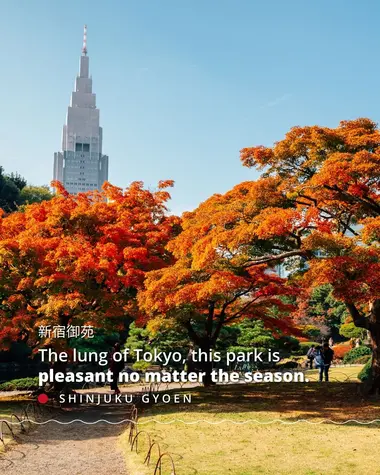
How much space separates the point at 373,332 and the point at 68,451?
10.2 metres

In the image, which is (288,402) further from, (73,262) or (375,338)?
(73,262)

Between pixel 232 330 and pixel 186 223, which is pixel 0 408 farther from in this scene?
pixel 232 330

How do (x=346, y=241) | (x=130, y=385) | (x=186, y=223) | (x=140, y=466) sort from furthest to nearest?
(x=130, y=385), (x=186, y=223), (x=346, y=241), (x=140, y=466)

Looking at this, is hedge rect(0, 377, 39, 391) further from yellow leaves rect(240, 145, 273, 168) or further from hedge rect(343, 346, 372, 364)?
hedge rect(343, 346, 372, 364)

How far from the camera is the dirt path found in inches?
378

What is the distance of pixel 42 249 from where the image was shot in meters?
17.0

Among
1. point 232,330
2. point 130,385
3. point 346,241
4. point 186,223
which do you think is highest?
point 186,223

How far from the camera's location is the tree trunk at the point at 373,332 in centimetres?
1642

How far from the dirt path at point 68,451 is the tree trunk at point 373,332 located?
7.74 m

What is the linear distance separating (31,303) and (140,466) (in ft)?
32.5

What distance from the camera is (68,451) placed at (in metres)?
11.2

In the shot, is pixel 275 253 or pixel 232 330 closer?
pixel 275 253

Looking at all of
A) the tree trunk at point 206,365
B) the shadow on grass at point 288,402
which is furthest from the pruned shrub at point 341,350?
the shadow on grass at point 288,402

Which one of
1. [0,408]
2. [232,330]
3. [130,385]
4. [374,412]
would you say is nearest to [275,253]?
[374,412]
